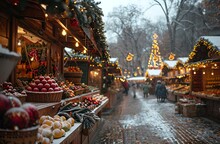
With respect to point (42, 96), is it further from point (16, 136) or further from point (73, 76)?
point (73, 76)

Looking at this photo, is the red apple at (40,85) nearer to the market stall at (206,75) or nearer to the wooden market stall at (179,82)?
the market stall at (206,75)

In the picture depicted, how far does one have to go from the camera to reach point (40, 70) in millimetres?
10047

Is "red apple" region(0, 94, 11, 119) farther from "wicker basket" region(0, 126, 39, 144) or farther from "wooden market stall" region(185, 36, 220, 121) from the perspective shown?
"wooden market stall" region(185, 36, 220, 121)

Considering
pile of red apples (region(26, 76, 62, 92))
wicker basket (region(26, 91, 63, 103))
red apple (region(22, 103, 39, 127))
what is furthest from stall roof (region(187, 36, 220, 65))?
red apple (region(22, 103, 39, 127))

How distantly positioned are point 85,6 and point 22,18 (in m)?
1.89

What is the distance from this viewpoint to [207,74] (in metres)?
20.5

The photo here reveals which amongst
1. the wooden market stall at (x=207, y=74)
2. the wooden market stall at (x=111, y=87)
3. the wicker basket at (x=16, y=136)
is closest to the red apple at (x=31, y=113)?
the wicker basket at (x=16, y=136)

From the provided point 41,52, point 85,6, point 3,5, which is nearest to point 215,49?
point 41,52

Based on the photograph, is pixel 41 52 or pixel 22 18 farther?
pixel 41 52

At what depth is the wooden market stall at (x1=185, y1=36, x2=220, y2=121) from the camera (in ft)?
47.3

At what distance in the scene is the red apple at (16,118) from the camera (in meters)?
2.36

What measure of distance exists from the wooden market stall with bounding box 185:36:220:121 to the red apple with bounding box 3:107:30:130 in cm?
1231

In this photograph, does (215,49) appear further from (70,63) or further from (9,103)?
(9,103)

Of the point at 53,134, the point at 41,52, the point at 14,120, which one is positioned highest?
the point at 41,52
